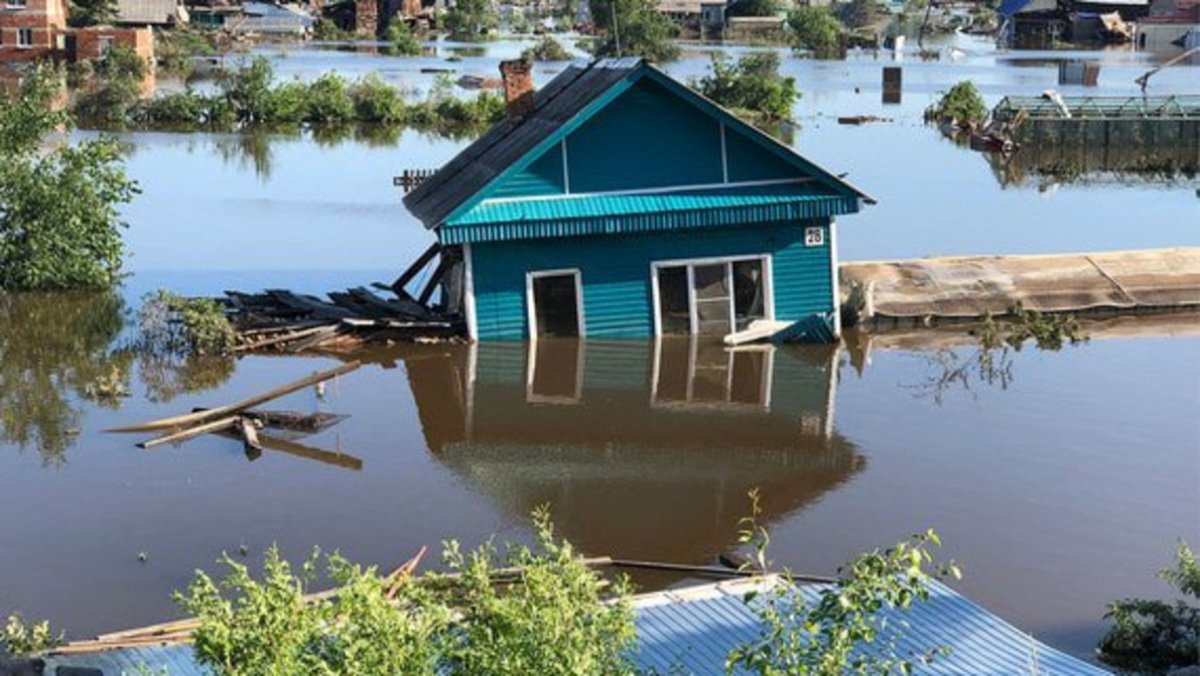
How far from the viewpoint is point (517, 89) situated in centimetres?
2375

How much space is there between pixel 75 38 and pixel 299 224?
116 ft

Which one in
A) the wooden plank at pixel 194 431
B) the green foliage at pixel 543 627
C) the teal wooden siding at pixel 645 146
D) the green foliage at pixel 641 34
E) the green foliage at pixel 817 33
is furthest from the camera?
the green foliage at pixel 817 33

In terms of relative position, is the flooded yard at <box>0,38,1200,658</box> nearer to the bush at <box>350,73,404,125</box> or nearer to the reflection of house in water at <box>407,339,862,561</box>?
the reflection of house in water at <box>407,339,862,561</box>

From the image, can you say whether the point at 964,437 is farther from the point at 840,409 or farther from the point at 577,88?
the point at 577,88

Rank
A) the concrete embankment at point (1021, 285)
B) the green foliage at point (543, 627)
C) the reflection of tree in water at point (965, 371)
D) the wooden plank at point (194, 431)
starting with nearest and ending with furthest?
the green foliage at point (543, 627), the wooden plank at point (194, 431), the reflection of tree in water at point (965, 371), the concrete embankment at point (1021, 285)

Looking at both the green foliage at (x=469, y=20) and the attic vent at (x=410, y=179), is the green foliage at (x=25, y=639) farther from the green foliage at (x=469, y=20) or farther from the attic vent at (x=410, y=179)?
the green foliage at (x=469, y=20)

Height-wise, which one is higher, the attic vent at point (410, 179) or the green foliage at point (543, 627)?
the attic vent at point (410, 179)

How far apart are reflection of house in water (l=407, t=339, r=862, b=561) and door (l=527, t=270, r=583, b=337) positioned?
22 centimetres

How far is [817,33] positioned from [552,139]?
242ft

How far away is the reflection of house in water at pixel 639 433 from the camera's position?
1531 centimetres

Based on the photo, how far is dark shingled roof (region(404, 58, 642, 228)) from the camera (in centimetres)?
2041

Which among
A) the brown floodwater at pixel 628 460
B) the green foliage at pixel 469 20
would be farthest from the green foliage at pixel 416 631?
the green foliage at pixel 469 20

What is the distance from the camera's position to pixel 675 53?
7812cm

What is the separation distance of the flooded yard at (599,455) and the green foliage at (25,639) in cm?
100
